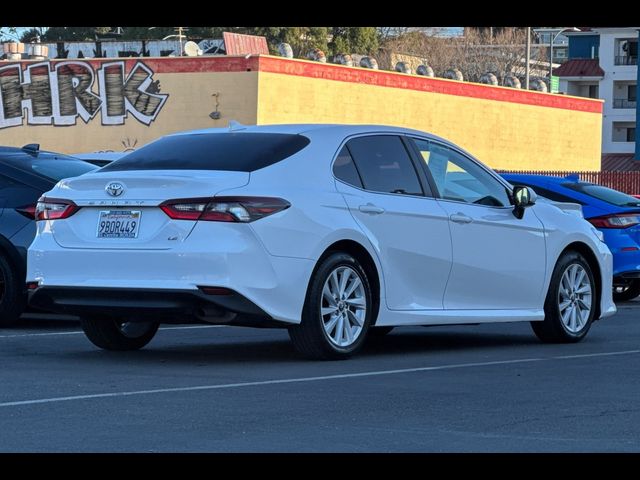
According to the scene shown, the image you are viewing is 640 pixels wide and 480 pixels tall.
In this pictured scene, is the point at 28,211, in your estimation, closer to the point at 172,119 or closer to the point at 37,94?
the point at 172,119

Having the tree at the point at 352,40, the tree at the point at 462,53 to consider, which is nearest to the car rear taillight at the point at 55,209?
the tree at the point at 352,40

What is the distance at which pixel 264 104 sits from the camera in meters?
48.3

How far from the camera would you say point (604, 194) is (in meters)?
17.2

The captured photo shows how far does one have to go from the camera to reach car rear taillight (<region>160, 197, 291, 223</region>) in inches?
373

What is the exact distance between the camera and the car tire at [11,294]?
1275 centimetres

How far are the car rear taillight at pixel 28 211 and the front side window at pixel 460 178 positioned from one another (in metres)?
3.58

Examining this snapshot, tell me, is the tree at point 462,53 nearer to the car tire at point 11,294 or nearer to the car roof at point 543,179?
the car roof at point 543,179

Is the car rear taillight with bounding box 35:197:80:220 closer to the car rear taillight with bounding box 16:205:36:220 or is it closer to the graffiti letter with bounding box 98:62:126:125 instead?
the car rear taillight with bounding box 16:205:36:220

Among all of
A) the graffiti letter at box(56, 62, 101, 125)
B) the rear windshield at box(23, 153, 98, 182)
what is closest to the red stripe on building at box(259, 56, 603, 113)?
the graffiti letter at box(56, 62, 101, 125)

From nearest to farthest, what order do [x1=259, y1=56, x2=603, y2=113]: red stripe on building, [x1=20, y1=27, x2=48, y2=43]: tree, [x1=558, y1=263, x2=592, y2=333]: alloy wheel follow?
1. [x1=558, y1=263, x2=592, y2=333]: alloy wheel
2. [x1=259, y1=56, x2=603, y2=113]: red stripe on building
3. [x1=20, y1=27, x2=48, y2=43]: tree

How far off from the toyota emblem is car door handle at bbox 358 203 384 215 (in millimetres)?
1643

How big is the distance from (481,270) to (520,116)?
5322 cm
